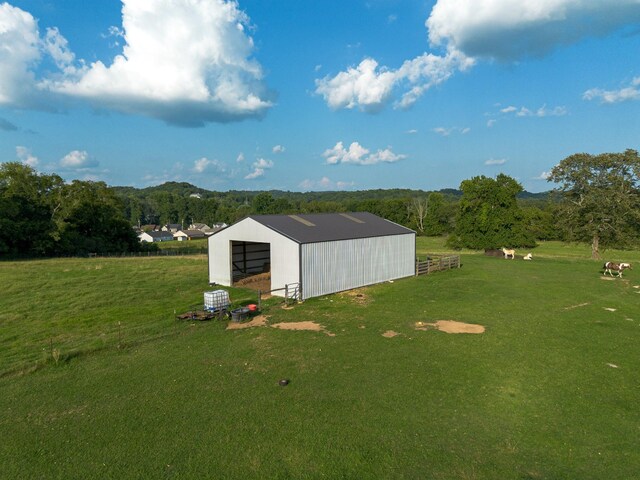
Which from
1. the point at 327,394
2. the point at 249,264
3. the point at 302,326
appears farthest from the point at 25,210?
the point at 327,394

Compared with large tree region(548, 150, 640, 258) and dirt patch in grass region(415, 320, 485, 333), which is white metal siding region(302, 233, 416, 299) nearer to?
dirt patch in grass region(415, 320, 485, 333)

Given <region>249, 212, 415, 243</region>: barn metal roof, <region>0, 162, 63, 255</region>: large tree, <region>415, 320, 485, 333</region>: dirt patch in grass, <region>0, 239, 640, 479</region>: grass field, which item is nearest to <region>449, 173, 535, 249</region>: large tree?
<region>249, 212, 415, 243</region>: barn metal roof

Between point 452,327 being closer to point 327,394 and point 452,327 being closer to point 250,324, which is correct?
point 327,394

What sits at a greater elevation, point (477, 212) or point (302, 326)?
point (477, 212)

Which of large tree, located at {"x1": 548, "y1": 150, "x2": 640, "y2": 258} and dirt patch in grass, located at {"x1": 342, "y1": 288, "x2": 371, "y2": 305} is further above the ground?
large tree, located at {"x1": 548, "y1": 150, "x2": 640, "y2": 258}

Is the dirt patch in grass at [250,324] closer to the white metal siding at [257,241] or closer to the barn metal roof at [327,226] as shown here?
the white metal siding at [257,241]

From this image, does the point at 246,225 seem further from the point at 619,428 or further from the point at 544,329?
the point at 619,428
